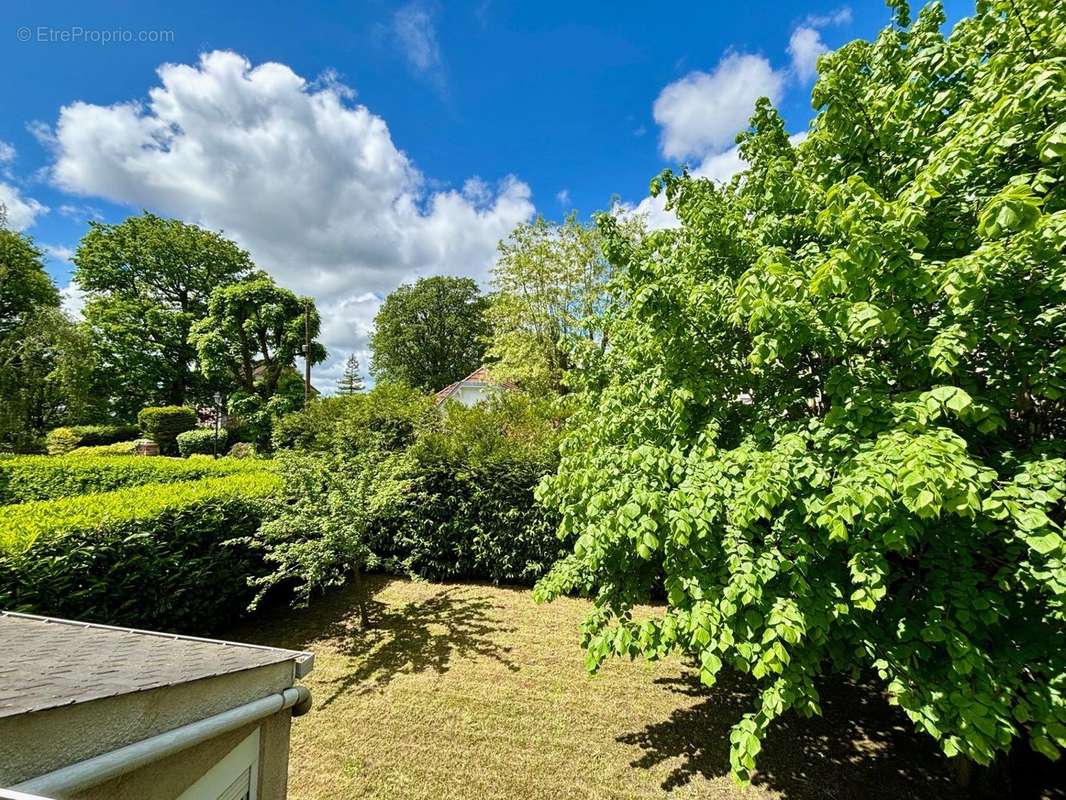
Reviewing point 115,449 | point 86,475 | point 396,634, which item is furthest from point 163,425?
point 396,634

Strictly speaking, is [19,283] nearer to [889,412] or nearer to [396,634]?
[396,634]

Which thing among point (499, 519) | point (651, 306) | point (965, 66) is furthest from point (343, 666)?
point (965, 66)

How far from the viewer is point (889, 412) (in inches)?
99.7

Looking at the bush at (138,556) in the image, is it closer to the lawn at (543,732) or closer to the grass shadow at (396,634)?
the lawn at (543,732)

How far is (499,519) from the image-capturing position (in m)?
8.20

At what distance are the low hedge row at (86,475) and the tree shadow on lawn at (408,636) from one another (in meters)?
4.86

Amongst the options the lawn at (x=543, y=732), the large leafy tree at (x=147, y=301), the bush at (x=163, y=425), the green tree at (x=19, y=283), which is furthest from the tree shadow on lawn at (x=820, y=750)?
the green tree at (x=19, y=283)

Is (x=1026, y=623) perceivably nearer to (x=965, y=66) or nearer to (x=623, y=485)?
(x=623, y=485)

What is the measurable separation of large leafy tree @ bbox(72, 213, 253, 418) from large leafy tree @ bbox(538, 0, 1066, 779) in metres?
27.2

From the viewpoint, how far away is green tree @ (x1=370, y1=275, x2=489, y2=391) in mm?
34906

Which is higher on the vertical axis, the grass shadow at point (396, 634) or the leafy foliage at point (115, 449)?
the leafy foliage at point (115, 449)

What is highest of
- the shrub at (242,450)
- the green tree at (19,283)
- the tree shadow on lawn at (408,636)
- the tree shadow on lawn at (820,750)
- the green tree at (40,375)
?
the green tree at (19,283)

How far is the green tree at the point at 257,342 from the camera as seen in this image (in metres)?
20.2

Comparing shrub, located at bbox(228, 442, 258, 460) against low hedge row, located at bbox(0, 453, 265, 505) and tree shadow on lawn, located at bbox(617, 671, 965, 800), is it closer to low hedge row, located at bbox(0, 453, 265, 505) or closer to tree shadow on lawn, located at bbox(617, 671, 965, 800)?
low hedge row, located at bbox(0, 453, 265, 505)
